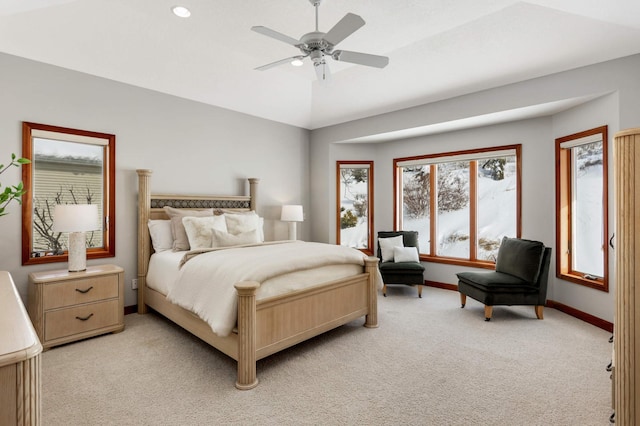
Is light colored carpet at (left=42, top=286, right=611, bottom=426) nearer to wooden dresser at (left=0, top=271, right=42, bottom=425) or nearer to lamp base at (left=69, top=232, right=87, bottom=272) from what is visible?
lamp base at (left=69, top=232, right=87, bottom=272)

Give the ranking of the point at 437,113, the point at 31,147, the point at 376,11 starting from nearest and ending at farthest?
the point at 376,11, the point at 31,147, the point at 437,113

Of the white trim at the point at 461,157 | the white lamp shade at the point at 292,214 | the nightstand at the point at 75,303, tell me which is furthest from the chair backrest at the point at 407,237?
the nightstand at the point at 75,303

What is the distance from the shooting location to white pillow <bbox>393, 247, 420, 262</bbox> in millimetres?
4936

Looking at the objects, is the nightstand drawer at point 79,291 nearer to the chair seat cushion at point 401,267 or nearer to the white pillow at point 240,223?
the white pillow at point 240,223

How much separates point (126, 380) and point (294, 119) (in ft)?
14.8

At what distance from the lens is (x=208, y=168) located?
4.68 metres

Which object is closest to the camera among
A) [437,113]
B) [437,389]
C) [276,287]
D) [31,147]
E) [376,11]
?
[437,389]

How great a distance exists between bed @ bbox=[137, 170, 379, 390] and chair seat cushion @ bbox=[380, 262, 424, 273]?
1244 millimetres

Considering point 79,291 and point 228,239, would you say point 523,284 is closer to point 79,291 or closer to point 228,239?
point 228,239

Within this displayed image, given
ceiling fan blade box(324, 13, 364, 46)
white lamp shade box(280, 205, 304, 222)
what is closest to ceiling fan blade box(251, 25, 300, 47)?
ceiling fan blade box(324, 13, 364, 46)

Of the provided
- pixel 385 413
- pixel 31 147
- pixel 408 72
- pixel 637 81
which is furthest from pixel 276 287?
pixel 637 81

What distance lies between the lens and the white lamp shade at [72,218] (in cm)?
298

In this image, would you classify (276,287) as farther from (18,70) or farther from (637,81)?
(637,81)

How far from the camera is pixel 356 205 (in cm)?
608
